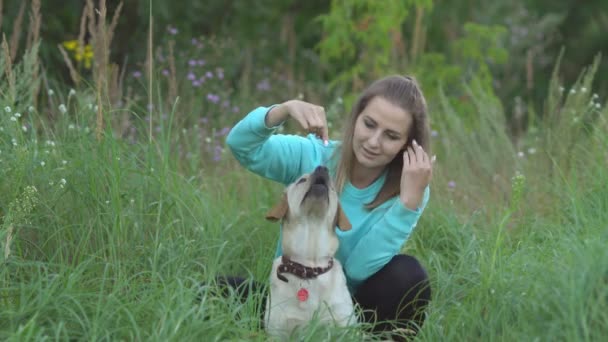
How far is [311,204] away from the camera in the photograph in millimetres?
3373

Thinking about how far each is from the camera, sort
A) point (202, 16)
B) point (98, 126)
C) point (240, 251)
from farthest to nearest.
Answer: point (202, 16) < point (240, 251) < point (98, 126)

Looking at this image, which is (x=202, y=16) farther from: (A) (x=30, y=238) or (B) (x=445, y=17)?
(A) (x=30, y=238)

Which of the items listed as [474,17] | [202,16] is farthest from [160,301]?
[474,17]

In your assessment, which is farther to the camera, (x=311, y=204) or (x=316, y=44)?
(x=316, y=44)

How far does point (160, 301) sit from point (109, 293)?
0.30 m

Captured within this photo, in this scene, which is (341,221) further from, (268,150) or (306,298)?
(268,150)

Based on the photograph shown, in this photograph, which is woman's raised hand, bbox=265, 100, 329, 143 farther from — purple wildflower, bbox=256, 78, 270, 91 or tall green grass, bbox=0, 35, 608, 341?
purple wildflower, bbox=256, 78, 270, 91

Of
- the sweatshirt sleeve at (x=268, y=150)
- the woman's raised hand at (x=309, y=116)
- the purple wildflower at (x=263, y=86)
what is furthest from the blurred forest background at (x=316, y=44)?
the woman's raised hand at (x=309, y=116)

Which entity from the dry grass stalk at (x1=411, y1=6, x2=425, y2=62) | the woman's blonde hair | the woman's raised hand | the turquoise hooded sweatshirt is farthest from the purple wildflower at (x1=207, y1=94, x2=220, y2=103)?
the woman's raised hand

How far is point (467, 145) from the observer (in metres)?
5.69

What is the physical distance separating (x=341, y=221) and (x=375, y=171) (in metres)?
0.46

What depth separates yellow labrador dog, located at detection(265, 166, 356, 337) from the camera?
3.29 metres

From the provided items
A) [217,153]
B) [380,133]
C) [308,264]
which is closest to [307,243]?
[308,264]

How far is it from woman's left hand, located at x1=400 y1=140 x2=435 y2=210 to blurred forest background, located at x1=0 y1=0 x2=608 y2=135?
2.23 m
